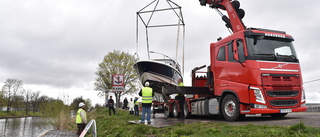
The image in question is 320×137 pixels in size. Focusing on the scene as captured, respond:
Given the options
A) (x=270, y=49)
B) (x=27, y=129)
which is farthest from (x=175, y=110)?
(x=27, y=129)

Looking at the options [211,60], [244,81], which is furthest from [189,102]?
[244,81]

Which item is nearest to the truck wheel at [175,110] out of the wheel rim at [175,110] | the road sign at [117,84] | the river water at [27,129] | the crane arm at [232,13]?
the wheel rim at [175,110]

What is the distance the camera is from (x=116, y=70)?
3378 cm

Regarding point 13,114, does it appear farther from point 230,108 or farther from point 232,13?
point 230,108

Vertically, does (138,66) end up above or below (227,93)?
above

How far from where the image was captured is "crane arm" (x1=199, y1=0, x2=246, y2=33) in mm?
9602

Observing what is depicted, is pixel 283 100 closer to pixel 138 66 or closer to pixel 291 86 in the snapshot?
pixel 291 86

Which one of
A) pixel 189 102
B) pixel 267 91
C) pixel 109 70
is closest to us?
pixel 267 91

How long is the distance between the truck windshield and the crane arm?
143cm

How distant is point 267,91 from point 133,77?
91.4 ft

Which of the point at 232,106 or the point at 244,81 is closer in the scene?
the point at 244,81

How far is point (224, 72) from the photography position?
28.8 ft

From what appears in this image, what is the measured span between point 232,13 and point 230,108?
3.83m

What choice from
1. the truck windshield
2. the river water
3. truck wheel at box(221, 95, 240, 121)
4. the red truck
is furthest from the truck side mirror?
the river water
